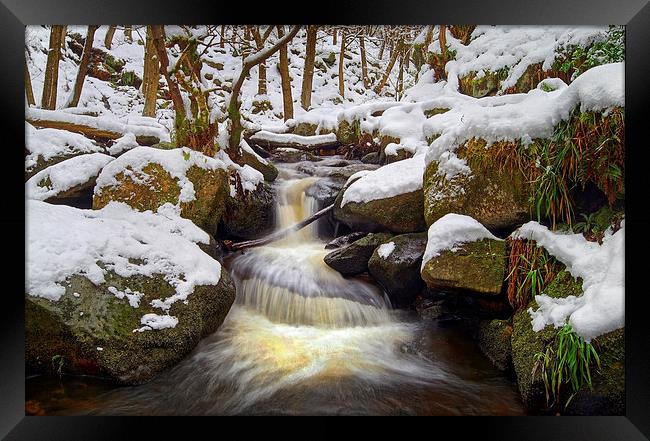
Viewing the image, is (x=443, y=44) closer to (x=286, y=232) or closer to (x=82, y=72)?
(x=286, y=232)

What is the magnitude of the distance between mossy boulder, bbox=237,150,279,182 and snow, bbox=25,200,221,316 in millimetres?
1562

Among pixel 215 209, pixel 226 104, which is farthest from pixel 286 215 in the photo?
pixel 226 104

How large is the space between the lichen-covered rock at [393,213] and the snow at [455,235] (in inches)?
19.8

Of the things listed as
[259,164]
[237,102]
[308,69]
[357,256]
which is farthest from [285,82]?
[357,256]

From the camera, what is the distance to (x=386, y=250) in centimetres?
253

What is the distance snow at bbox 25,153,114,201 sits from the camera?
195 centimetres

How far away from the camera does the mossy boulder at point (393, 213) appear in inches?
104

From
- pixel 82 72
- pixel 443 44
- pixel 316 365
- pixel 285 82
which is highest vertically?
pixel 443 44

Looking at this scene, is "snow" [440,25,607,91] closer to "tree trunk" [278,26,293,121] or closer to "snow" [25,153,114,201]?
"tree trunk" [278,26,293,121]

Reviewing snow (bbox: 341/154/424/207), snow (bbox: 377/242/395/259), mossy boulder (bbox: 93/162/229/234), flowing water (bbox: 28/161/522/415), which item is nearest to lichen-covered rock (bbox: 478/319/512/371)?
flowing water (bbox: 28/161/522/415)

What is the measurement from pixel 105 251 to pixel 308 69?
2.71m

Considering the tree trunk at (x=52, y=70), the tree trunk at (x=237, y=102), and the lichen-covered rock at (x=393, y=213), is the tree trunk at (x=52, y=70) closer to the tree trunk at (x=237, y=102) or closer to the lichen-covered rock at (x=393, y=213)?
the tree trunk at (x=237, y=102)

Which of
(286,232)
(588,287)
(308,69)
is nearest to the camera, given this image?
(588,287)
